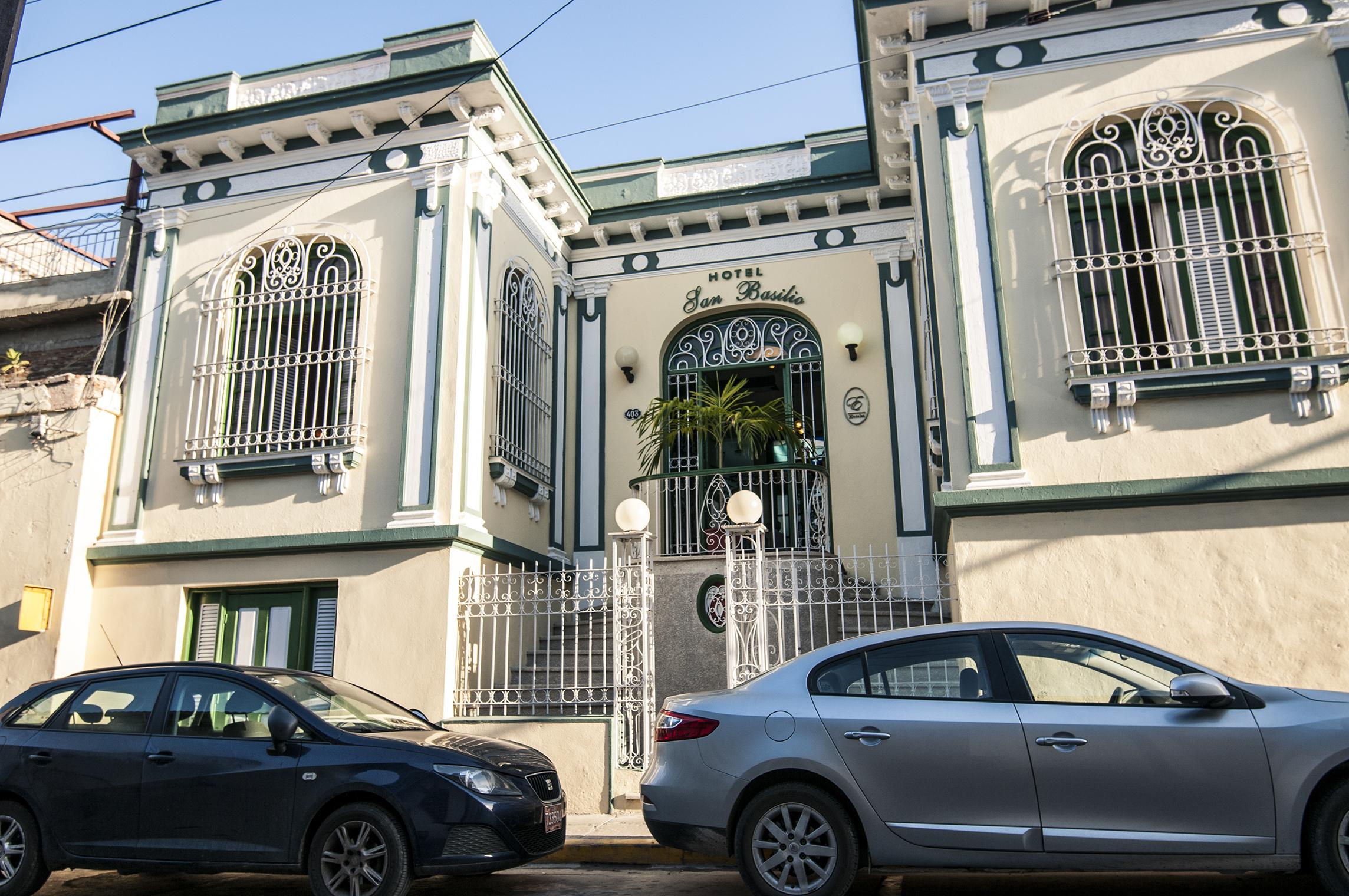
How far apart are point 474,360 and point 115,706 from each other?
5.16 meters

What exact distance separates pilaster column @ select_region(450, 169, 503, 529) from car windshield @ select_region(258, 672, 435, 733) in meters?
3.00

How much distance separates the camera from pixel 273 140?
11398 mm

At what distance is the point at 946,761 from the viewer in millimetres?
4973

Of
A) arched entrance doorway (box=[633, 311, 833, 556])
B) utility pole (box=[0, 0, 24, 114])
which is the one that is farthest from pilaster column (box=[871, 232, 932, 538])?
utility pole (box=[0, 0, 24, 114])

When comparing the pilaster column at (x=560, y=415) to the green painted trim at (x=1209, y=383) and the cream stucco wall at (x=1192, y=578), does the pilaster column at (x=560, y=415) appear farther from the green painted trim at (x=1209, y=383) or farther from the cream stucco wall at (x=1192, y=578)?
the green painted trim at (x=1209, y=383)

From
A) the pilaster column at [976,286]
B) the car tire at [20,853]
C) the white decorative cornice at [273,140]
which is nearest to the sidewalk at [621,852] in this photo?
the car tire at [20,853]

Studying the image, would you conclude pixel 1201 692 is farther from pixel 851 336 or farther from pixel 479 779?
pixel 851 336

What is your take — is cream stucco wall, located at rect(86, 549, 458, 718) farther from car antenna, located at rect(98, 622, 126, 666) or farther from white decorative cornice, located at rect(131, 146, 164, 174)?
white decorative cornice, located at rect(131, 146, 164, 174)

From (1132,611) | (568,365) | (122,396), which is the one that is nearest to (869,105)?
(568,365)

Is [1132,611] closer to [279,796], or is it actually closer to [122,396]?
[279,796]

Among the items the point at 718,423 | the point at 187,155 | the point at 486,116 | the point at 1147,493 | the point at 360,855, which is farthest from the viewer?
the point at 187,155

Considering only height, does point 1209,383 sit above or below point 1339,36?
below

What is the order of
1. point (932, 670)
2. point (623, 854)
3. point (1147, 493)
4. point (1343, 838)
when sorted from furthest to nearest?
point (1147, 493), point (623, 854), point (932, 670), point (1343, 838)

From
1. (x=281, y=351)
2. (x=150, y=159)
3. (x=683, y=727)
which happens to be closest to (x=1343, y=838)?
(x=683, y=727)
